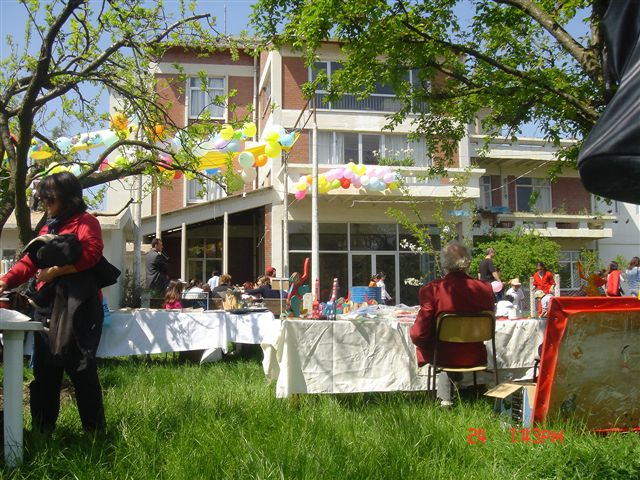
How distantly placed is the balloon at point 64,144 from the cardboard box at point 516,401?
21.1 ft

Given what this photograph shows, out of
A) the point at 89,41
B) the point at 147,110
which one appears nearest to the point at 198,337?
the point at 147,110

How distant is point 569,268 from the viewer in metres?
28.2

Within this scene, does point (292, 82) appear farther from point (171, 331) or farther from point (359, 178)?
point (171, 331)

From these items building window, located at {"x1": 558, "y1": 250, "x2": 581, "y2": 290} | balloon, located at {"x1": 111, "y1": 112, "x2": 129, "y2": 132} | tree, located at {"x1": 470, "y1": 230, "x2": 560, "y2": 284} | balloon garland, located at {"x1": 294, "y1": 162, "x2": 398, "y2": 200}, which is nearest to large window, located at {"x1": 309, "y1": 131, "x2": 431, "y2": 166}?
balloon garland, located at {"x1": 294, "y1": 162, "x2": 398, "y2": 200}

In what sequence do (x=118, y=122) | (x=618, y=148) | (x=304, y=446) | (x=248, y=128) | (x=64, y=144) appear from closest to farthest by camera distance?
(x=618, y=148) < (x=304, y=446) < (x=118, y=122) < (x=64, y=144) < (x=248, y=128)

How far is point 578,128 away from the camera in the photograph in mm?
8031

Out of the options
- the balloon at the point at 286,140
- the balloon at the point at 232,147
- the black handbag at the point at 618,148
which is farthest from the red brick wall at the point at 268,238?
the black handbag at the point at 618,148

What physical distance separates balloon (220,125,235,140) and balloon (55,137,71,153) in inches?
82.3

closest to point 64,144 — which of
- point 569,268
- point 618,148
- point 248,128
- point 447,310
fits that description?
point 248,128

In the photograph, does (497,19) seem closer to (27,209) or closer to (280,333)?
(280,333)

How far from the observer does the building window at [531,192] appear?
29.5m

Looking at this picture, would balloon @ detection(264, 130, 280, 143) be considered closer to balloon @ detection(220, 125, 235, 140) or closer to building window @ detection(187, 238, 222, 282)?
balloon @ detection(220, 125, 235, 140)

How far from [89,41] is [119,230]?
11372mm

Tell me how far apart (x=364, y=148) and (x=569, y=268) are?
11.9 meters
